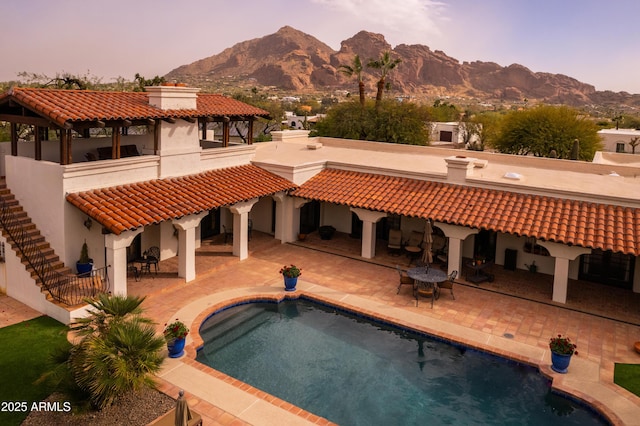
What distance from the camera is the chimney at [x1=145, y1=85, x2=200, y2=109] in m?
20.5

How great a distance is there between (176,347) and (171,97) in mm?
10769

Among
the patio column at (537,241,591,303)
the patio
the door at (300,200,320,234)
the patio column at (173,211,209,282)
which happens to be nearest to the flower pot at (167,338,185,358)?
the patio

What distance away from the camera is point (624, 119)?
110688 millimetres

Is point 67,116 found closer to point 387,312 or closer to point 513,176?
point 387,312

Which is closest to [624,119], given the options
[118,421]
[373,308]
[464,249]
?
[464,249]

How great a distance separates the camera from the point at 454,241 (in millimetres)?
21109

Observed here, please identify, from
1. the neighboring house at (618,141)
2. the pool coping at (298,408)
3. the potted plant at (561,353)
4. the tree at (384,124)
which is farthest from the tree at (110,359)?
the neighboring house at (618,141)

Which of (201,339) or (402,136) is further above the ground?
(402,136)

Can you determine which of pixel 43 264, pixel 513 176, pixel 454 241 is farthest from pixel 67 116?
pixel 513 176

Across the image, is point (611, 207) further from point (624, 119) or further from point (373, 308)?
point (624, 119)

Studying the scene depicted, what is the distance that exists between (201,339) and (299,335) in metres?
3.09

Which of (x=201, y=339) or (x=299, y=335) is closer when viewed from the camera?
(x=201, y=339)

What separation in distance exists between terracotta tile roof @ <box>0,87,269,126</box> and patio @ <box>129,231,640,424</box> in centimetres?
621

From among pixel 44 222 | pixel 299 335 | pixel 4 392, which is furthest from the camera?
pixel 44 222
